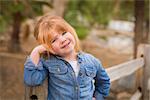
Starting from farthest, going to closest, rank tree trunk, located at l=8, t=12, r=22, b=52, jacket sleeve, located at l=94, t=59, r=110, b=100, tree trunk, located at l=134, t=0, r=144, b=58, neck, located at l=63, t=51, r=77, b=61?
1. tree trunk, located at l=8, t=12, r=22, b=52
2. tree trunk, located at l=134, t=0, r=144, b=58
3. jacket sleeve, located at l=94, t=59, r=110, b=100
4. neck, located at l=63, t=51, r=77, b=61

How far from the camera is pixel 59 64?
5.34 ft

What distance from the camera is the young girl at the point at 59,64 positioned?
1577 mm

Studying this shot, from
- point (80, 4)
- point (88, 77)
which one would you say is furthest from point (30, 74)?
point (80, 4)

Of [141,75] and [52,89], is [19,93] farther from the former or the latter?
[52,89]

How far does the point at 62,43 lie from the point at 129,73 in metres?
1.28

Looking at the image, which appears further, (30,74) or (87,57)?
(87,57)

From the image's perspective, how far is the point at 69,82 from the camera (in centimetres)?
162

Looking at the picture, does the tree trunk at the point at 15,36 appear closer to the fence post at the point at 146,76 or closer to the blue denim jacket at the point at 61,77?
the fence post at the point at 146,76

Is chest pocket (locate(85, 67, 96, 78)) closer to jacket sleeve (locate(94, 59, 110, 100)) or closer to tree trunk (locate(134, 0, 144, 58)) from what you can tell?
jacket sleeve (locate(94, 59, 110, 100))

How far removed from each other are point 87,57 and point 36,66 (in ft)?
0.93

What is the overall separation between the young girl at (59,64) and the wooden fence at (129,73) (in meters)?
0.05

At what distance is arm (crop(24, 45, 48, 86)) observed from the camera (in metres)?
1.56

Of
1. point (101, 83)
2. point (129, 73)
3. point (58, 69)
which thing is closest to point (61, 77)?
point (58, 69)

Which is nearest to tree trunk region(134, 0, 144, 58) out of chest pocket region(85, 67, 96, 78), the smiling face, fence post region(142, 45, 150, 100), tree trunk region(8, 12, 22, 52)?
tree trunk region(8, 12, 22, 52)
